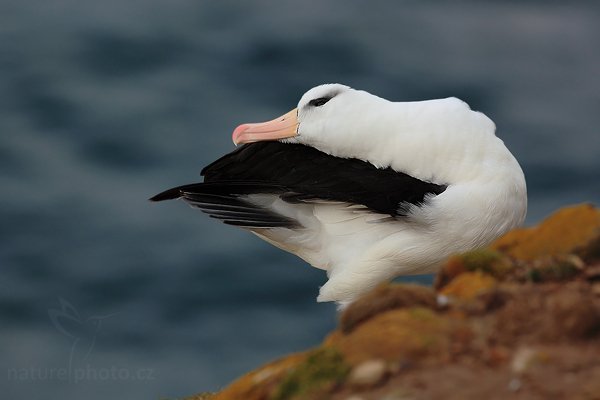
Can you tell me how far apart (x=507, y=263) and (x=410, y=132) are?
8.79ft

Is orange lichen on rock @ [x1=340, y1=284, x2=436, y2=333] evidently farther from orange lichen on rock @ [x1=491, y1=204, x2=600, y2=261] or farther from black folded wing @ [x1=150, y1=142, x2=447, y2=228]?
black folded wing @ [x1=150, y1=142, x2=447, y2=228]

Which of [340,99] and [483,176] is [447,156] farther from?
[340,99]

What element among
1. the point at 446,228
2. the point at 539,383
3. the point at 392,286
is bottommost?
the point at 539,383

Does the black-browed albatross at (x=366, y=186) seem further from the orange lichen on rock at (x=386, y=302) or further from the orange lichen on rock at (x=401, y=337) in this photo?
the orange lichen on rock at (x=401, y=337)

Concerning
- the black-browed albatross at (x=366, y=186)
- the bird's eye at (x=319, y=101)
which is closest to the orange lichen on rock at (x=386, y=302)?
the black-browed albatross at (x=366, y=186)

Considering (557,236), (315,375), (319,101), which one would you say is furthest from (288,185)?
(315,375)

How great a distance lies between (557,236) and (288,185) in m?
3.20

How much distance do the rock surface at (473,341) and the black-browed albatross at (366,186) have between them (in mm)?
2259

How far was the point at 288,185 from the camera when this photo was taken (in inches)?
398

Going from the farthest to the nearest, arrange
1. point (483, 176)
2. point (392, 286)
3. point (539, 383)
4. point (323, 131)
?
point (323, 131) < point (483, 176) < point (392, 286) < point (539, 383)

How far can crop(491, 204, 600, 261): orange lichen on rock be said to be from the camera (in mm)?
7238

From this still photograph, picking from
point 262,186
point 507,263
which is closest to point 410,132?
point 262,186

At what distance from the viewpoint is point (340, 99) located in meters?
10.1

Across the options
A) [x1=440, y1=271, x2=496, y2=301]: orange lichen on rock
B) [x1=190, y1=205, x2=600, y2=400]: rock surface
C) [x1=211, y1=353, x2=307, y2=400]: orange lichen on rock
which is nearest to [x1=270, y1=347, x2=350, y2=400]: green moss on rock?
[x1=190, y1=205, x2=600, y2=400]: rock surface
